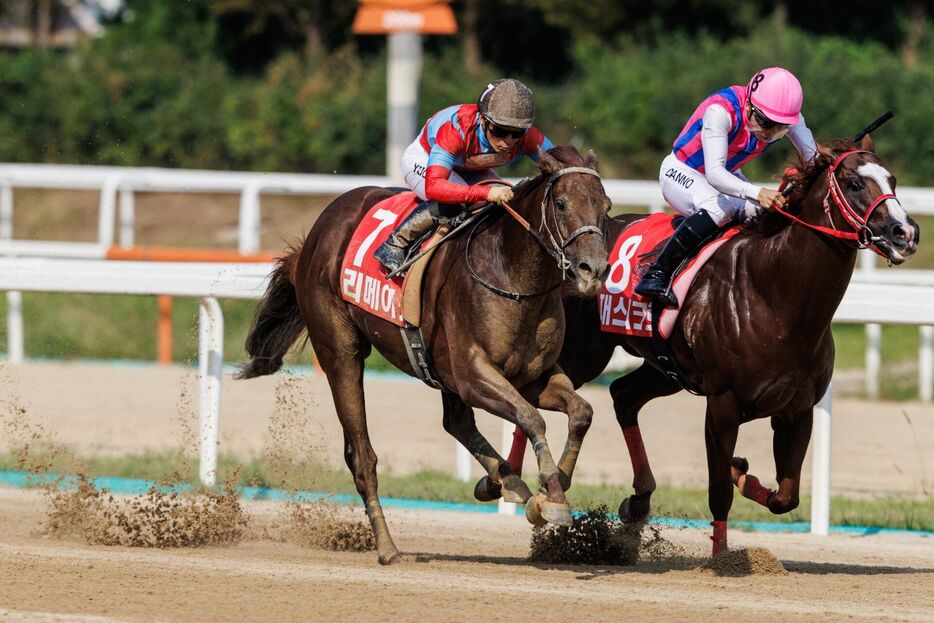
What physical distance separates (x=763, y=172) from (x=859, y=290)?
13898 millimetres

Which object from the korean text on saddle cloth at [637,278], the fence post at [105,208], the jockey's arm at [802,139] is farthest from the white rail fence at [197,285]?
the fence post at [105,208]

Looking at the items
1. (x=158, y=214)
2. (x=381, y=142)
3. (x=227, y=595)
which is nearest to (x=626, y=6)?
(x=381, y=142)

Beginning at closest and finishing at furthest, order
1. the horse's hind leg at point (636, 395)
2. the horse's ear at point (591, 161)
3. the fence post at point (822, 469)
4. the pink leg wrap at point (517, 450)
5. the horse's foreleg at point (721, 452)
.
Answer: the horse's ear at point (591, 161), the horse's foreleg at point (721, 452), the horse's hind leg at point (636, 395), the pink leg wrap at point (517, 450), the fence post at point (822, 469)

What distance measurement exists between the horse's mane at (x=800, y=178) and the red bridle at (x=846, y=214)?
5 cm

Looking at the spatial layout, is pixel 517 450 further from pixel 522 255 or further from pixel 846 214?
pixel 846 214

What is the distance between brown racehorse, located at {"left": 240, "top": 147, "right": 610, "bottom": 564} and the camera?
17.1 ft

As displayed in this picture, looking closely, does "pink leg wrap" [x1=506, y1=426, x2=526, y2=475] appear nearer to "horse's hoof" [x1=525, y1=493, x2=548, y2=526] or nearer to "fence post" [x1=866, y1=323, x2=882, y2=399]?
"horse's hoof" [x1=525, y1=493, x2=548, y2=526]

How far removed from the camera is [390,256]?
6.04 meters

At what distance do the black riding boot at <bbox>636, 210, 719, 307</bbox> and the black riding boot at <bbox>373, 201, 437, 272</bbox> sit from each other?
89 centimetres

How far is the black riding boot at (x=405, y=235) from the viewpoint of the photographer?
6.02m

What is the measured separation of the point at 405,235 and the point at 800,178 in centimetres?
158

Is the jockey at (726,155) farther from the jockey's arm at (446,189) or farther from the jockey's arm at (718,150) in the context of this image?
the jockey's arm at (446,189)

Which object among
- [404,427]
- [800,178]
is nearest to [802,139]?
[800,178]

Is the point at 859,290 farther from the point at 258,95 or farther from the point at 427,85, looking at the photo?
the point at 258,95
